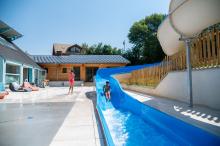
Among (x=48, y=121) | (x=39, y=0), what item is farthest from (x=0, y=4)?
(x=48, y=121)

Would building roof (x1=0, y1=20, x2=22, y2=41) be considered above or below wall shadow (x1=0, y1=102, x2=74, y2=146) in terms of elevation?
above

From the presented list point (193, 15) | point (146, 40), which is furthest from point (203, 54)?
point (146, 40)

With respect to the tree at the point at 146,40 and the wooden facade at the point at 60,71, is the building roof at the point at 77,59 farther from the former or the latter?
the tree at the point at 146,40

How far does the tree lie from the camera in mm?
30984

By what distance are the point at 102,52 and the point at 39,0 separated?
38.5 m

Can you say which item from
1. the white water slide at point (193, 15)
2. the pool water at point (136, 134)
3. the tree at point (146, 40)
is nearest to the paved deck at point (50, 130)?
the pool water at point (136, 134)

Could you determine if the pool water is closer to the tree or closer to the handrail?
the handrail

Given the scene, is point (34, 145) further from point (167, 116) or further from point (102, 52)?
point (102, 52)

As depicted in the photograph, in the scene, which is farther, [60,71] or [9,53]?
[60,71]

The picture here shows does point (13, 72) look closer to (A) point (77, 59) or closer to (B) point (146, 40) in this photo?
(A) point (77, 59)

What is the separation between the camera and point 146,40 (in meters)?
32.8

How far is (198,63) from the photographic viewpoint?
6.82 metres

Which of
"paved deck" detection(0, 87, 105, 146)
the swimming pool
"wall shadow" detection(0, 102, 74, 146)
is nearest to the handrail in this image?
the swimming pool

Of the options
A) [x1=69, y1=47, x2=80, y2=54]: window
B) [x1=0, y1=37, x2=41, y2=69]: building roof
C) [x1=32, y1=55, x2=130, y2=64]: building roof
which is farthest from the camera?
[x1=69, y1=47, x2=80, y2=54]: window
